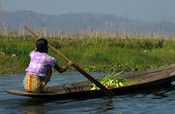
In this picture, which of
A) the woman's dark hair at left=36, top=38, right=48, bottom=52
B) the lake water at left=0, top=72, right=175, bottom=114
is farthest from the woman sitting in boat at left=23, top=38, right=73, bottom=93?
the lake water at left=0, top=72, right=175, bottom=114

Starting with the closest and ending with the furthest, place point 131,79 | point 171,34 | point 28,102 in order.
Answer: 1. point 28,102
2. point 131,79
3. point 171,34

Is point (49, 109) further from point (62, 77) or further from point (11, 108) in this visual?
point (62, 77)

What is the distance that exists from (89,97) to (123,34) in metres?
17.7

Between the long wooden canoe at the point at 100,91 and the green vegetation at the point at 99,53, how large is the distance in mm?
4435

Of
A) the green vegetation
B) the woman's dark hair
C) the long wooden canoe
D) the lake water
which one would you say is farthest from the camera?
the green vegetation

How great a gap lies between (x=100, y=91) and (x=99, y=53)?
32.0 ft

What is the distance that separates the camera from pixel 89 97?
10.0 m

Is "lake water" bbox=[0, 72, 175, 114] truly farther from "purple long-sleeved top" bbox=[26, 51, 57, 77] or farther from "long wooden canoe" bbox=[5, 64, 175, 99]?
"purple long-sleeved top" bbox=[26, 51, 57, 77]

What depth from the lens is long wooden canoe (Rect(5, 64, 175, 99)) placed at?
941 cm

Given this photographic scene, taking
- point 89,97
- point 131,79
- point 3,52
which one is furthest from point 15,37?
point 89,97

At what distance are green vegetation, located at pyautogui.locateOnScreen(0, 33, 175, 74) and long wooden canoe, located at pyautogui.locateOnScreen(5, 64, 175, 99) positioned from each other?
443 centimetres

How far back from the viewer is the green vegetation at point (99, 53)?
17.4m

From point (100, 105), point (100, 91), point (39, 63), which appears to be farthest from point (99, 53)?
point (39, 63)

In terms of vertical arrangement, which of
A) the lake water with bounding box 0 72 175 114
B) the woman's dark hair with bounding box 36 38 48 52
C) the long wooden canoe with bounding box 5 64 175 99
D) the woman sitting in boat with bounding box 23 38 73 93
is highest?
the woman's dark hair with bounding box 36 38 48 52
